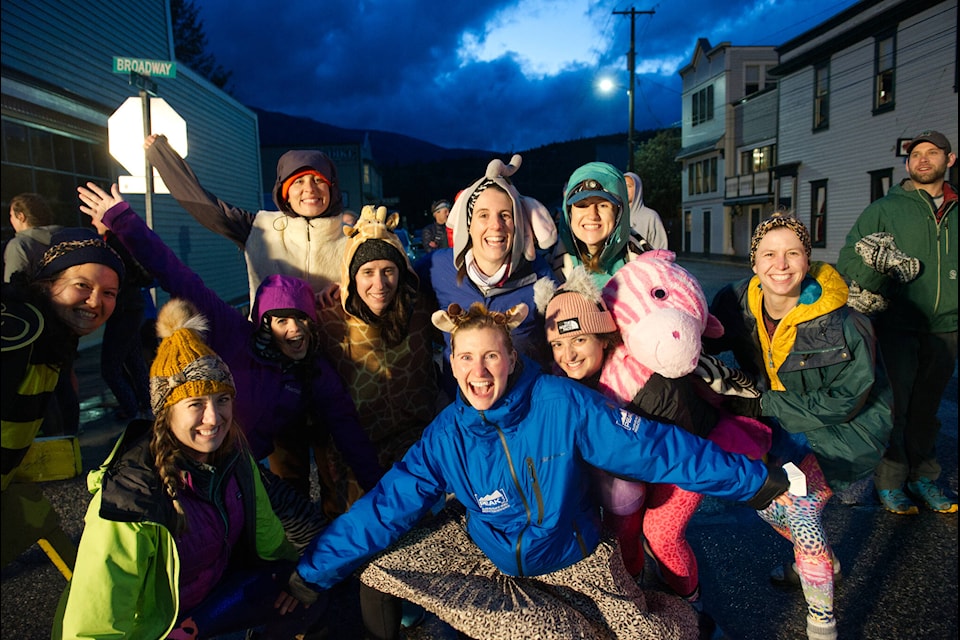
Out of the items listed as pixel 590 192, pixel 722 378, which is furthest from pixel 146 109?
pixel 722 378

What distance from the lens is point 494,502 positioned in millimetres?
2332

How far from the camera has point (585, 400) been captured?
228 cm

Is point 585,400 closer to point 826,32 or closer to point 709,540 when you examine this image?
point 709,540

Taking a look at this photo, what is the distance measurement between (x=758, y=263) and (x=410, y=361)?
1690mm

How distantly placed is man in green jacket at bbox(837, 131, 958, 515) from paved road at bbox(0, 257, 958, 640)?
29cm

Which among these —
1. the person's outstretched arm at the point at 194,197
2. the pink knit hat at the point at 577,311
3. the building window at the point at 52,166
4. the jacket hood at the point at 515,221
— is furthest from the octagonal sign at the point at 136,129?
the building window at the point at 52,166

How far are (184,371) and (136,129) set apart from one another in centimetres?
417

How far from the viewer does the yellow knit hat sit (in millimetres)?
2248

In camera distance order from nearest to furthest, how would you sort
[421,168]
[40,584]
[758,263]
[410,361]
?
1. [758,263]
2. [410,361]
3. [40,584]
4. [421,168]

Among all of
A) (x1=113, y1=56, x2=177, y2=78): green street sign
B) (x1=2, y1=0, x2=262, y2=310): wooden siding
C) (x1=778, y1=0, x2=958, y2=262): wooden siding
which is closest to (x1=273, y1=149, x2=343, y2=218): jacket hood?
(x1=113, y1=56, x2=177, y2=78): green street sign

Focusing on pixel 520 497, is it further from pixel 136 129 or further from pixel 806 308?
pixel 136 129

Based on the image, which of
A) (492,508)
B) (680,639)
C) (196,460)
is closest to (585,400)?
(492,508)

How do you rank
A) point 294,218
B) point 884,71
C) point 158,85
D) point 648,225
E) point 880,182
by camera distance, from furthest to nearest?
1. point 880,182
2. point 884,71
3. point 158,85
4. point 648,225
5. point 294,218

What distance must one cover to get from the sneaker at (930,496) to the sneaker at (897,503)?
0.09 metres
